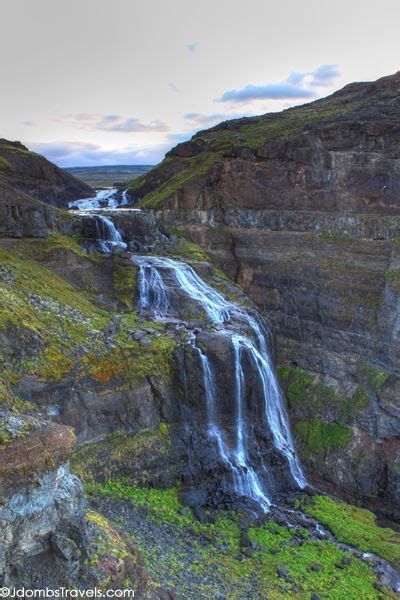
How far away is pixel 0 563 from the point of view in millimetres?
8625

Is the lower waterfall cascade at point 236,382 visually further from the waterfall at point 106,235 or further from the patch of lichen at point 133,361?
the patch of lichen at point 133,361

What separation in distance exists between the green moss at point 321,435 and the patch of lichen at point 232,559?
29.0 feet

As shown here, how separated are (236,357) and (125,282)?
775 centimetres

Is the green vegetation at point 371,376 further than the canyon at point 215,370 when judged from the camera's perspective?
Yes

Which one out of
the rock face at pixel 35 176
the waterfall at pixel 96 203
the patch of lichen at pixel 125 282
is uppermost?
the rock face at pixel 35 176

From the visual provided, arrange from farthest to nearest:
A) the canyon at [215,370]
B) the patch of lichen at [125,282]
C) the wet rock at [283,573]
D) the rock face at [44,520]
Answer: the patch of lichen at [125,282] → the wet rock at [283,573] → the canyon at [215,370] → the rock face at [44,520]

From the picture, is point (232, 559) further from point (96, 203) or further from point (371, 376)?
point (96, 203)

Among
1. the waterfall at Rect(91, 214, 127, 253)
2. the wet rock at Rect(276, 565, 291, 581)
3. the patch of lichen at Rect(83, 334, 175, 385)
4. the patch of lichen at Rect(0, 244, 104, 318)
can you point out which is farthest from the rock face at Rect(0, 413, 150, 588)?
the waterfall at Rect(91, 214, 127, 253)

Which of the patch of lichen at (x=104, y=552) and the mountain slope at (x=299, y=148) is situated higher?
the mountain slope at (x=299, y=148)

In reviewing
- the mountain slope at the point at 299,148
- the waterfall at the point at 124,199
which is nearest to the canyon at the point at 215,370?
the mountain slope at the point at 299,148

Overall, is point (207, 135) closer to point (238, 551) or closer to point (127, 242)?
point (127, 242)

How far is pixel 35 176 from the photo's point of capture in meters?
37.7

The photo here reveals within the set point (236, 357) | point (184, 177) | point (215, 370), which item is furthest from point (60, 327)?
point (184, 177)

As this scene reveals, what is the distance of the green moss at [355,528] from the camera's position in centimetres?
1728
